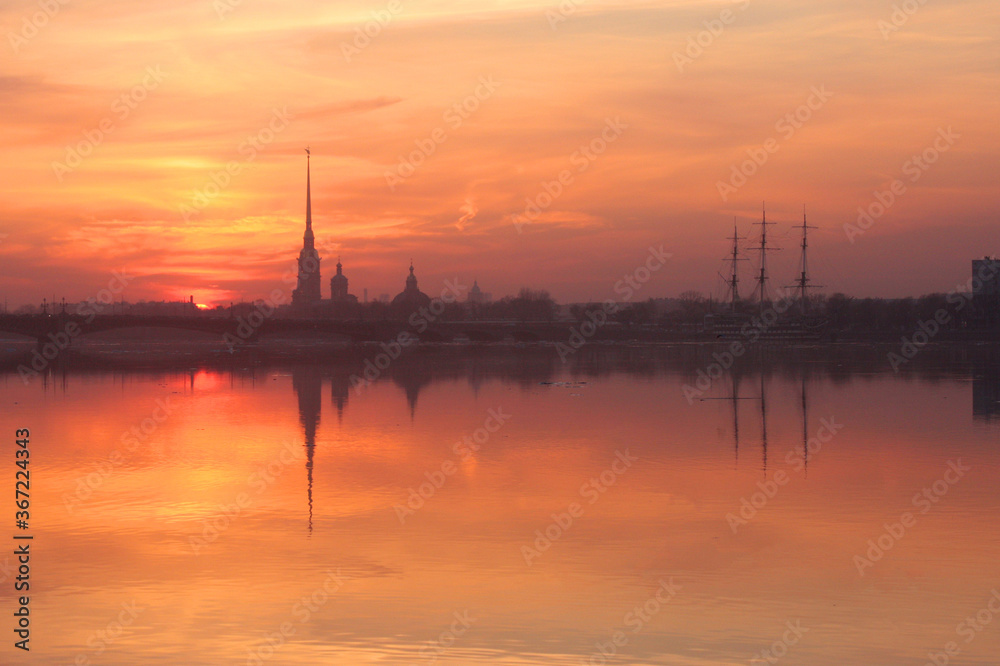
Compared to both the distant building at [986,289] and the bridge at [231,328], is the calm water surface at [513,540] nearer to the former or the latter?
the bridge at [231,328]

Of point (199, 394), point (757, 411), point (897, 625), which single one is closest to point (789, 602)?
point (897, 625)

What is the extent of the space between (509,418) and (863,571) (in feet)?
69.7

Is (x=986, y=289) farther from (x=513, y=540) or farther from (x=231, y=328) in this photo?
(x=513, y=540)

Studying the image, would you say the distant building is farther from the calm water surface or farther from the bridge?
the calm water surface

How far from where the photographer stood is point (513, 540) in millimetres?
16172

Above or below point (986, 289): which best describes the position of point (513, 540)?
below

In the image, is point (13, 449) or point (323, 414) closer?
point (13, 449)

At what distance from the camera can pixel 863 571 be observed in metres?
14.2

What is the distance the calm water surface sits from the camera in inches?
456

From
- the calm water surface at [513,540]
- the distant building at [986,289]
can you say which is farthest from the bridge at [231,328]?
the calm water surface at [513,540]

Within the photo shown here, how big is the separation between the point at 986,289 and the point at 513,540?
176388mm

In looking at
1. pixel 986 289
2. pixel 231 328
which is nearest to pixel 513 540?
pixel 231 328

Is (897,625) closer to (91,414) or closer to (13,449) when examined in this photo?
(13,449)

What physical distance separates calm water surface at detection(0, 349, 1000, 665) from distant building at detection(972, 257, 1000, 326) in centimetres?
12558
